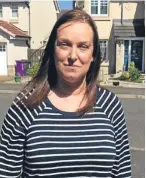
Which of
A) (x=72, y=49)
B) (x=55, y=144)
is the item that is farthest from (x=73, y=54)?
(x=55, y=144)

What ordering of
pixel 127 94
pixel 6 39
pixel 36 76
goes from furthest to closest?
pixel 6 39 → pixel 127 94 → pixel 36 76

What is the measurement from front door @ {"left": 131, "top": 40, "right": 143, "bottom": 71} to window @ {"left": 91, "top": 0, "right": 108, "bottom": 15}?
9.86 feet

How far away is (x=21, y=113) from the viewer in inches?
75.3

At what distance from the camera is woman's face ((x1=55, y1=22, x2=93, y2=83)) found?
6.21 ft

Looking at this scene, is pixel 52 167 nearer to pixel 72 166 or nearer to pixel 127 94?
pixel 72 166

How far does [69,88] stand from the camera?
6.59 feet

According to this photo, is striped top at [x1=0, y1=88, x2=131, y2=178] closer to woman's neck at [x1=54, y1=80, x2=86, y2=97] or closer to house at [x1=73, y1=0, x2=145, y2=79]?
woman's neck at [x1=54, y1=80, x2=86, y2=97]

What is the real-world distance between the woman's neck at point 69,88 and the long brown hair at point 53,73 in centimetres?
4

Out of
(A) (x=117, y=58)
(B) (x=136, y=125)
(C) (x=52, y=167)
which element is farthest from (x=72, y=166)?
(A) (x=117, y=58)

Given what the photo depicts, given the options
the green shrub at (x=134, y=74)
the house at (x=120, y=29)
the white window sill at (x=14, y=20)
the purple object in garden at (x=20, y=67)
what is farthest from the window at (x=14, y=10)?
the green shrub at (x=134, y=74)

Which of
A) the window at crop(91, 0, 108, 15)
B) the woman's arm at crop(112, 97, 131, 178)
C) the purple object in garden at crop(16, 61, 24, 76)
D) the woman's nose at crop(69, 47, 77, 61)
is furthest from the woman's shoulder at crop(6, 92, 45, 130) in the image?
the window at crop(91, 0, 108, 15)

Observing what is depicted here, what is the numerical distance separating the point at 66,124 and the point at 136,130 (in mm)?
7162

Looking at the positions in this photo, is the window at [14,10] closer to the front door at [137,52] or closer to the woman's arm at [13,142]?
the front door at [137,52]

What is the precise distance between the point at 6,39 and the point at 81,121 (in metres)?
27.0
